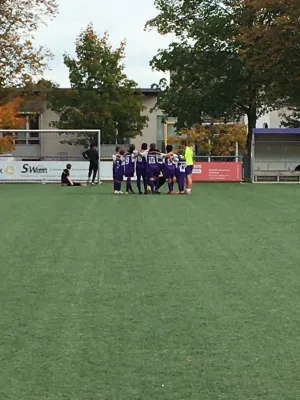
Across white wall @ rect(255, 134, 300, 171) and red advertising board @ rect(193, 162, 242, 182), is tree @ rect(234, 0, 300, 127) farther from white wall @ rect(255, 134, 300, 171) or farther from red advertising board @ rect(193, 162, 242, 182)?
red advertising board @ rect(193, 162, 242, 182)

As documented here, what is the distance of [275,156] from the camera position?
39250mm

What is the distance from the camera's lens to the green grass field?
5.20 metres

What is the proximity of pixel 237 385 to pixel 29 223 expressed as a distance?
10977 mm

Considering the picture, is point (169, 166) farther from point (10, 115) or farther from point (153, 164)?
point (10, 115)

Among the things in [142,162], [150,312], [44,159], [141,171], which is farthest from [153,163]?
[150,312]

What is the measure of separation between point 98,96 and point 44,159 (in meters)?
17.4

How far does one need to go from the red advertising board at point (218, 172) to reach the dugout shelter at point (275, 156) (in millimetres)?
913

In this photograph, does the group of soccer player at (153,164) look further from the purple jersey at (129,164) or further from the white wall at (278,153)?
the white wall at (278,153)

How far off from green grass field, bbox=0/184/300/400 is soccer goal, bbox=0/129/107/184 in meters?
21.6

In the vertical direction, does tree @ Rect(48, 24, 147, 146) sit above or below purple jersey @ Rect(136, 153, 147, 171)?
above

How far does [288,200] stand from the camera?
23281 mm

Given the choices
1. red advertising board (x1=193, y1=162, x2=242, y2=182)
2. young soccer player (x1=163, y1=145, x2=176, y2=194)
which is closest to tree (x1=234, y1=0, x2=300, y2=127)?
red advertising board (x1=193, y1=162, x2=242, y2=182)

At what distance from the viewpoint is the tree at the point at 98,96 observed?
2100 inches

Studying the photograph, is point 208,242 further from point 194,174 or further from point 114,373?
point 194,174
